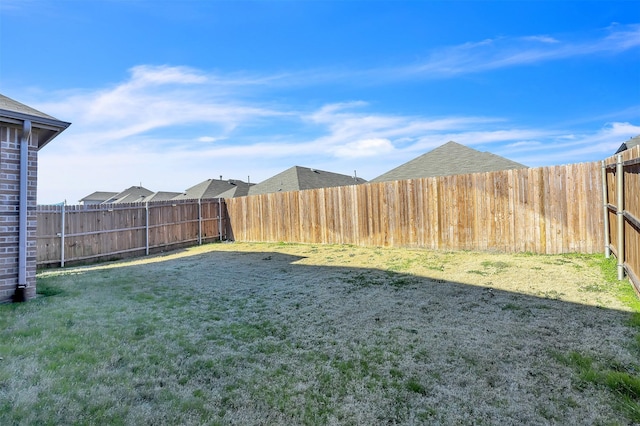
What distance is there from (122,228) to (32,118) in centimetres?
594

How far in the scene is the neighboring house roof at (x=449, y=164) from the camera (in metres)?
11.1

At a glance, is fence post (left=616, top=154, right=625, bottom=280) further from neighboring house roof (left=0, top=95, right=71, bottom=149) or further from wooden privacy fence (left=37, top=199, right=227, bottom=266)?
wooden privacy fence (left=37, top=199, right=227, bottom=266)

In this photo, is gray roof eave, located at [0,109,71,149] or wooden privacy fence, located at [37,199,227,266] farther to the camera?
wooden privacy fence, located at [37,199,227,266]

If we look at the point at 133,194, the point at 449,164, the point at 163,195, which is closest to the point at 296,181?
the point at 449,164

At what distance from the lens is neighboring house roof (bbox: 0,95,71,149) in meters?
4.09

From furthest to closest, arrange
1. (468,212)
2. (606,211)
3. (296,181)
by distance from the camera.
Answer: (296,181)
(468,212)
(606,211)

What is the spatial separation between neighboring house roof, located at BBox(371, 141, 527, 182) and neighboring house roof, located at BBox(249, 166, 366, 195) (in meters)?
5.65

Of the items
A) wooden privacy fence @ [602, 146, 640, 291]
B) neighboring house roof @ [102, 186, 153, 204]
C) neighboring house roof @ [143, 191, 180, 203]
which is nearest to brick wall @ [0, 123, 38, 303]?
wooden privacy fence @ [602, 146, 640, 291]

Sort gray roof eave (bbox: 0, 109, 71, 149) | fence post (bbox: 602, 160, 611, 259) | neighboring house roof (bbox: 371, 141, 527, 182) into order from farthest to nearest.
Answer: neighboring house roof (bbox: 371, 141, 527, 182) → fence post (bbox: 602, 160, 611, 259) → gray roof eave (bbox: 0, 109, 71, 149)

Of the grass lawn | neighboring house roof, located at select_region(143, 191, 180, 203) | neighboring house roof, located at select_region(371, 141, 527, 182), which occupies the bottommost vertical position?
the grass lawn

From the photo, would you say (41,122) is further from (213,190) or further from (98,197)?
(98,197)

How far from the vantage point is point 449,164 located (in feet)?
39.3

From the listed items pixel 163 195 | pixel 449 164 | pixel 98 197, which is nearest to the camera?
pixel 449 164

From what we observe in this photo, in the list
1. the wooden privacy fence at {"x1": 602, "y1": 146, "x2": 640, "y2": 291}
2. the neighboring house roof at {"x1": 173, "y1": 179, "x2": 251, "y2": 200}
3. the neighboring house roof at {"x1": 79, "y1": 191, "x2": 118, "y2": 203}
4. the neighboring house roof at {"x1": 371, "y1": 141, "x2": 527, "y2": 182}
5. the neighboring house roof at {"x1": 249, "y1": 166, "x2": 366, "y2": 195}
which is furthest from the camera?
the neighboring house roof at {"x1": 79, "y1": 191, "x2": 118, "y2": 203}
